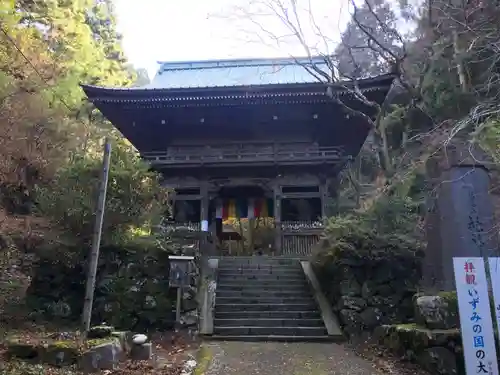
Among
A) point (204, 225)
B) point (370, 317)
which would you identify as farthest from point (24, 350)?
point (204, 225)

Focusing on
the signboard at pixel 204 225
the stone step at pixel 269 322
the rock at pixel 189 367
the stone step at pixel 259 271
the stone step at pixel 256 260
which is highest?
the signboard at pixel 204 225

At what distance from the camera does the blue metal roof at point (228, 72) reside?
1817cm

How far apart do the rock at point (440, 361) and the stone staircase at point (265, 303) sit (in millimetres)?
2408

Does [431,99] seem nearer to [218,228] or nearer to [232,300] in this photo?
[218,228]

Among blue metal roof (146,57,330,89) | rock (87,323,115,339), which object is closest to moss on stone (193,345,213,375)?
rock (87,323,115,339)

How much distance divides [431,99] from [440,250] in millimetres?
10785

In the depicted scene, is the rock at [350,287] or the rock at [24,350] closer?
the rock at [24,350]

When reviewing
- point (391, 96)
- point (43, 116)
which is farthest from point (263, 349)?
point (391, 96)

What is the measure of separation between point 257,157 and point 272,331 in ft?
28.8

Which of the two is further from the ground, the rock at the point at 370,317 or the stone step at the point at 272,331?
the rock at the point at 370,317

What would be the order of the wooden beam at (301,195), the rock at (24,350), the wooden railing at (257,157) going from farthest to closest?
the wooden beam at (301,195) → the wooden railing at (257,157) → the rock at (24,350)

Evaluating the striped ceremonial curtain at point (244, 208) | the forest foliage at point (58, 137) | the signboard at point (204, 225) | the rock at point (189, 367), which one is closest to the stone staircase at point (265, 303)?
the rock at point (189, 367)

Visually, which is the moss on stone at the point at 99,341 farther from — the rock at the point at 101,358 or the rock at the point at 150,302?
the rock at the point at 150,302

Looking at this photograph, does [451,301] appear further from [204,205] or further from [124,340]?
[204,205]
